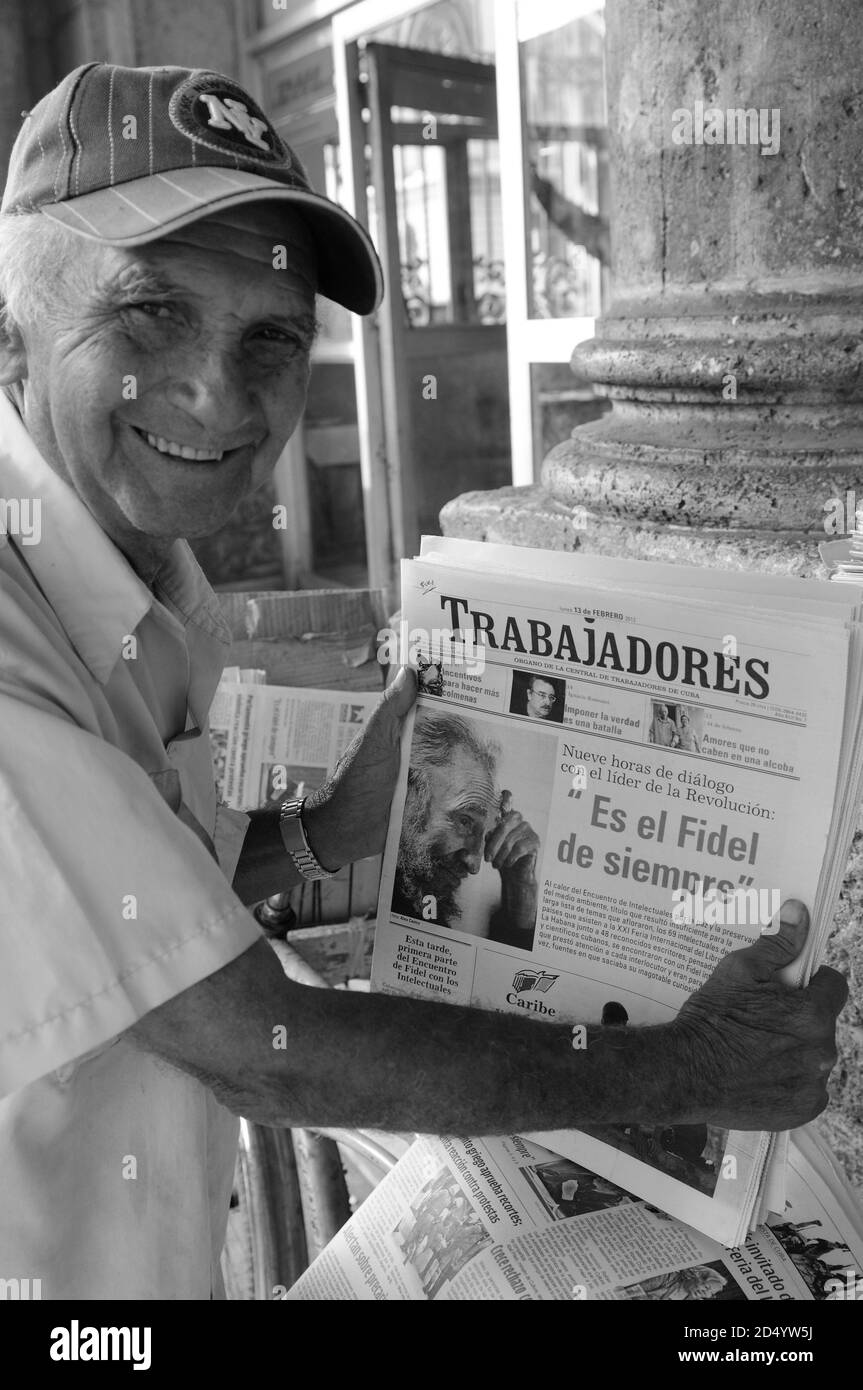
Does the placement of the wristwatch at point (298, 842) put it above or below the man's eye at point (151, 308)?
below

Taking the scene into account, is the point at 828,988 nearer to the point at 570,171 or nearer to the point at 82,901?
the point at 82,901

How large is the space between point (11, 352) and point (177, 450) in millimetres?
176

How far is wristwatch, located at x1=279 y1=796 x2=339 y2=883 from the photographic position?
4.34ft

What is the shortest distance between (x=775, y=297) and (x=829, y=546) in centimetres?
66

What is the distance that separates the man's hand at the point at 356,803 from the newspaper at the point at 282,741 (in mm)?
371

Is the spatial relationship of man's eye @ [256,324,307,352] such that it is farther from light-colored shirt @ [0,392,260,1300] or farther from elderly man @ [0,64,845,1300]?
light-colored shirt @ [0,392,260,1300]

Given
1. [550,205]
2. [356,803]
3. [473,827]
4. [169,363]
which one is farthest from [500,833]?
[550,205]

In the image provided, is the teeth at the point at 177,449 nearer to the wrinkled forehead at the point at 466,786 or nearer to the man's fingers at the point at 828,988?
the wrinkled forehead at the point at 466,786

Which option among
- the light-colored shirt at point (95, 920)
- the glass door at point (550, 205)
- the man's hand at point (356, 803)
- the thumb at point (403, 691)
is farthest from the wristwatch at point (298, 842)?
the glass door at point (550, 205)

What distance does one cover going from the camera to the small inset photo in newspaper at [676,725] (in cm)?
94

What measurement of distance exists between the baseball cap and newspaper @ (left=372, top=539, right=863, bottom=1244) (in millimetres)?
357

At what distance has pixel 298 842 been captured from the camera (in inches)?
52.0

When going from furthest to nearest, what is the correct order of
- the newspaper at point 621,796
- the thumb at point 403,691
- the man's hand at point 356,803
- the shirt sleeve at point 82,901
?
the man's hand at point 356,803 < the thumb at point 403,691 < the newspaper at point 621,796 < the shirt sleeve at point 82,901

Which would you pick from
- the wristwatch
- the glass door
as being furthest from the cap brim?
the glass door
